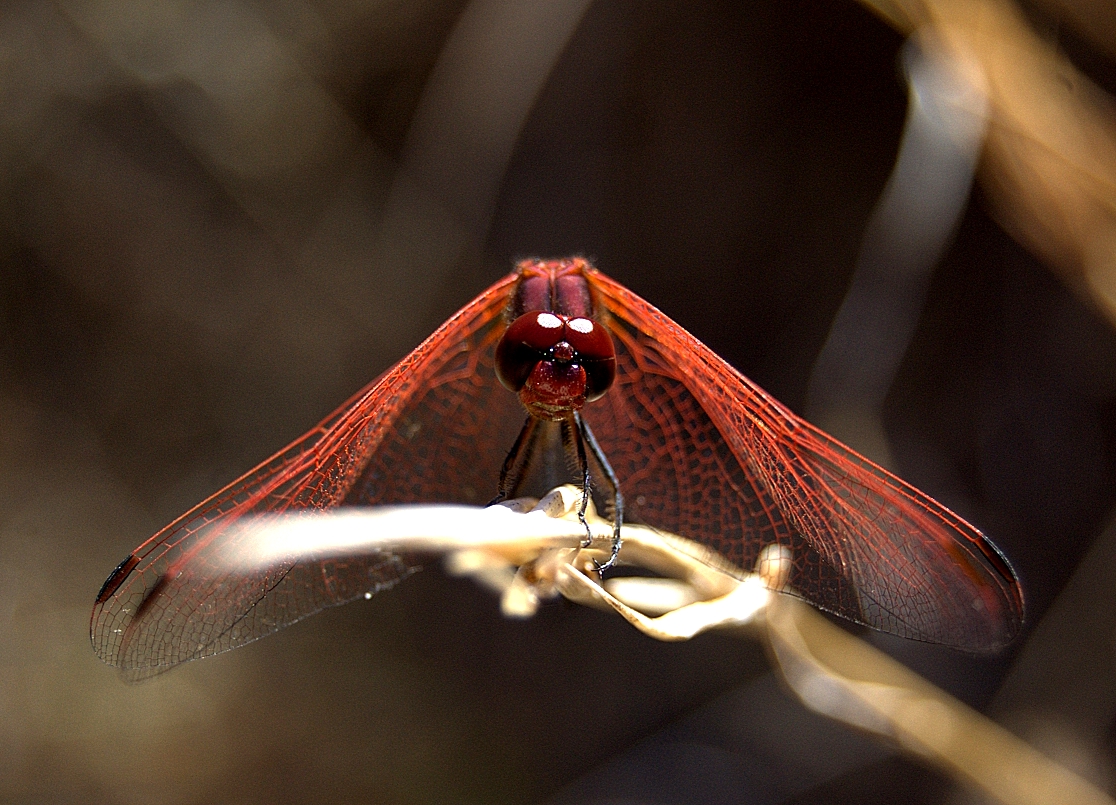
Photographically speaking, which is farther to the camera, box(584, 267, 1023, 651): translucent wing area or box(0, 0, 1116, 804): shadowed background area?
box(0, 0, 1116, 804): shadowed background area

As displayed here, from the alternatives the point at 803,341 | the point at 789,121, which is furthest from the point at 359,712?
the point at 789,121

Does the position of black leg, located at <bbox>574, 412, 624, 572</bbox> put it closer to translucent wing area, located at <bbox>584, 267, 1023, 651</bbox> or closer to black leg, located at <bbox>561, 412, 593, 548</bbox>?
black leg, located at <bbox>561, 412, 593, 548</bbox>

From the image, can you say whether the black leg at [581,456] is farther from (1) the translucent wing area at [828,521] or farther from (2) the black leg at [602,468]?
(1) the translucent wing area at [828,521]

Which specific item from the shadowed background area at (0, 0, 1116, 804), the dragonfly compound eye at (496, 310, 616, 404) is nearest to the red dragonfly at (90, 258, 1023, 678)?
the dragonfly compound eye at (496, 310, 616, 404)

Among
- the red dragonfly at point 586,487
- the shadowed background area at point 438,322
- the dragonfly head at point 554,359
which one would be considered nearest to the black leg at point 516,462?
the red dragonfly at point 586,487

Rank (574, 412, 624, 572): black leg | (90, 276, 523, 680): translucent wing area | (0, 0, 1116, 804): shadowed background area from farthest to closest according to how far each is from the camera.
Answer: (0, 0, 1116, 804): shadowed background area → (574, 412, 624, 572): black leg → (90, 276, 523, 680): translucent wing area

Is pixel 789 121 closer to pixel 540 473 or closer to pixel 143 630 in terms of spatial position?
pixel 540 473

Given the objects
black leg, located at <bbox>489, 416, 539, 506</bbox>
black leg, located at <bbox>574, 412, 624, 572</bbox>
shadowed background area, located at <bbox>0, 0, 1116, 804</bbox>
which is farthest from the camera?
shadowed background area, located at <bbox>0, 0, 1116, 804</bbox>
